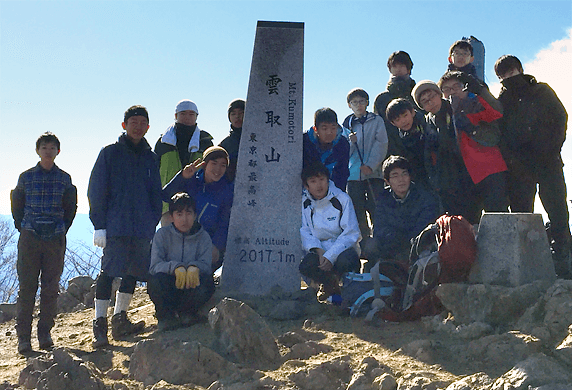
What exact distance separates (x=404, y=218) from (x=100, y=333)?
312 cm

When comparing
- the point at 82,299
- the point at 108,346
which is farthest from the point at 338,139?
the point at 82,299

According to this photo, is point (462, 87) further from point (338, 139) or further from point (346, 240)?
point (346, 240)

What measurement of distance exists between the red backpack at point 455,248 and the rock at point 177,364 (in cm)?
197

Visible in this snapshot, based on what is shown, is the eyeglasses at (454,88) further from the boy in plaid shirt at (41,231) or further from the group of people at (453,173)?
the boy in plaid shirt at (41,231)

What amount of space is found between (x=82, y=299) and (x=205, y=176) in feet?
13.2

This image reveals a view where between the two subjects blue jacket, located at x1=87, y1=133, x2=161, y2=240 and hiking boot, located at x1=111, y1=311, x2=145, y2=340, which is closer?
blue jacket, located at x1=87, y1=133, x2=161, y2=240

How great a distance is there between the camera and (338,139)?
6562 millimetres

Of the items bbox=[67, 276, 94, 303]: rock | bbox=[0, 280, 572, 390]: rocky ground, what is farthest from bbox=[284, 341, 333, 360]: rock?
bbox=[67, 276, 94, 303]: rock

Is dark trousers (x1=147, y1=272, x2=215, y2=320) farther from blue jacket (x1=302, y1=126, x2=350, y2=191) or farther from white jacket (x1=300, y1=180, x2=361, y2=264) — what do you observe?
blue jacket (x1=302, y1=126, x2=350, y2=191)

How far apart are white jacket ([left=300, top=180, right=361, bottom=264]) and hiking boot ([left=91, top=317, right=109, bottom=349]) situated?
7.07ft

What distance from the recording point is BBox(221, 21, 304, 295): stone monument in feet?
20.9

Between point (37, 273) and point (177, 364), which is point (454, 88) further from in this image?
point (37, 273)

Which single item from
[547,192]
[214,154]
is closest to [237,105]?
[214,154]

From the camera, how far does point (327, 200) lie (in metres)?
6.04
